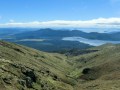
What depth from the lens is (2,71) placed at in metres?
110

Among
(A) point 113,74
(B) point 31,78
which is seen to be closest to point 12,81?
(B) point 31,78

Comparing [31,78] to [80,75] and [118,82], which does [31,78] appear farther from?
[80,75]

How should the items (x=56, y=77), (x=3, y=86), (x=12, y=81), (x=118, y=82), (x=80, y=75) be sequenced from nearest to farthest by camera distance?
1. (x=3, y=86)
2. (x=12, y=81)
3. (x=118, y=82)
4. (x=56, y=77)
5. (x=80, y=75)

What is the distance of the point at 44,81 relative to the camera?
12519 centimetres

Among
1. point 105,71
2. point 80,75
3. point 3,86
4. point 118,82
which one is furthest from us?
point 80,75

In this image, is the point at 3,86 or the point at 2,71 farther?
the point at 2,71

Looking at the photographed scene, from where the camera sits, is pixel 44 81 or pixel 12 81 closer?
pixel 12 81

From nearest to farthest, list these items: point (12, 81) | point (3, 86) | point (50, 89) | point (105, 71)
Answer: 1. point (3, 86)
2. point (12, 81)
3. point (50, 89)
4. point (105, 71)

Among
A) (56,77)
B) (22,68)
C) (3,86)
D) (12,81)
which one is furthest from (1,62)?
(56,77)

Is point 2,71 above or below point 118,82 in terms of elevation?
above

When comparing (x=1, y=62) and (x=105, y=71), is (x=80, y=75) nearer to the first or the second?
(x=105, y=71)

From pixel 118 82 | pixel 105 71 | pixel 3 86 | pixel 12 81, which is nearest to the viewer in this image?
pixel 3 86

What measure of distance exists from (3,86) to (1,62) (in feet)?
87.6

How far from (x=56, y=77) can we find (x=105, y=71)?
34570mm
